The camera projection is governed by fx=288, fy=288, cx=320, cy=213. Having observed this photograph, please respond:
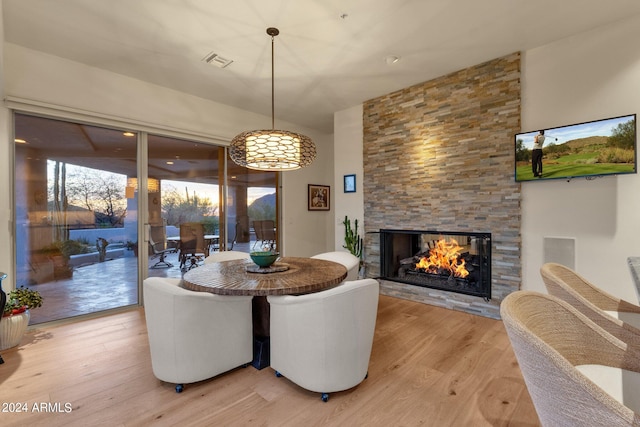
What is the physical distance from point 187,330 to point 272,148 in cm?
145

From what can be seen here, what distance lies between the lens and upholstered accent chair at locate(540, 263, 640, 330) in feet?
4.30

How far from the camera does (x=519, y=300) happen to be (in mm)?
996

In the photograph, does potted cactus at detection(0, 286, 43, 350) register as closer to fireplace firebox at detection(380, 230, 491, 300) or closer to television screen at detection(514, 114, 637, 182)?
fireplace firebox at detection(380, 230, 491, 300)

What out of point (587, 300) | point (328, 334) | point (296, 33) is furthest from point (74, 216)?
point (587, 300)

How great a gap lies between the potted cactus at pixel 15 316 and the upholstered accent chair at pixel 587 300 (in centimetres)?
383

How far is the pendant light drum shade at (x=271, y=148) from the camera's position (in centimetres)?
232

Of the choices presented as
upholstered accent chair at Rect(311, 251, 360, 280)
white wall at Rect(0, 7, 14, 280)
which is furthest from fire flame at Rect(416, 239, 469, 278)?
white wall at Rect(0, 7, 14, 280)

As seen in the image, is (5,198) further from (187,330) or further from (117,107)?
(187,330)

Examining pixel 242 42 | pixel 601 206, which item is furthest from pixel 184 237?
pixel 601 206

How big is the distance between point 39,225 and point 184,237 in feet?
4.80

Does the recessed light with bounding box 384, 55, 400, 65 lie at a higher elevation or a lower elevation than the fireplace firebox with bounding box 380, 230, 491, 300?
higher

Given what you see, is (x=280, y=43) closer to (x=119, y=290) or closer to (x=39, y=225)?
(x=39, y=225)

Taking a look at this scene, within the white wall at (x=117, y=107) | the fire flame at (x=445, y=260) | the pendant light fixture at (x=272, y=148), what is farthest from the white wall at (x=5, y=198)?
the fire flame at (x=445, y=260)

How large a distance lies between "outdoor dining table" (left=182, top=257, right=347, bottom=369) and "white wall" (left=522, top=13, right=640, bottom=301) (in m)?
2.18
